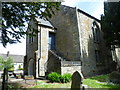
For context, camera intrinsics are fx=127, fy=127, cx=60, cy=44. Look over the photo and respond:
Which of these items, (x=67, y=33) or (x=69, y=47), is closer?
(x=69, y=47)

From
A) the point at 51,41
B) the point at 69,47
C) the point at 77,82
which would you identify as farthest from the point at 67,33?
Answer: the point at 77,82

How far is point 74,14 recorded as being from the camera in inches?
664

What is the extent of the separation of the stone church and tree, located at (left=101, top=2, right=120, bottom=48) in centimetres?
236

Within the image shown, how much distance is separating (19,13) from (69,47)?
447 inches

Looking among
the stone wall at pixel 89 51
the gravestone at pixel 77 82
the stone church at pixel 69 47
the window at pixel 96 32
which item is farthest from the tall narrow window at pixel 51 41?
the gravestone at pixel 77 82

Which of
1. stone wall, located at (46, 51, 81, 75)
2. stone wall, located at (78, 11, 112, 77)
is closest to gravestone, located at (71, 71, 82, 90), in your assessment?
stone wall, located at (46, 51, 81, 75)

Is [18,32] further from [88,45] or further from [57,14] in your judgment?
[57,14]

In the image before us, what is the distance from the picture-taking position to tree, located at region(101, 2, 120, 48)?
15.5m

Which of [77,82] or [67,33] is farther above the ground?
[67,33]

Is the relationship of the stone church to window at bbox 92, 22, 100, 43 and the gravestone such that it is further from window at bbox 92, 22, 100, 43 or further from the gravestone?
the gravestone

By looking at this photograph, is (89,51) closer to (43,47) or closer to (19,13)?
(43,47)

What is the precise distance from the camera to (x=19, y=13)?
6.43m

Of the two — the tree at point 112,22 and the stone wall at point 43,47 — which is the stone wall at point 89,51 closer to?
the tree at point 112,22

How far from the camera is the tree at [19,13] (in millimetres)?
6129
